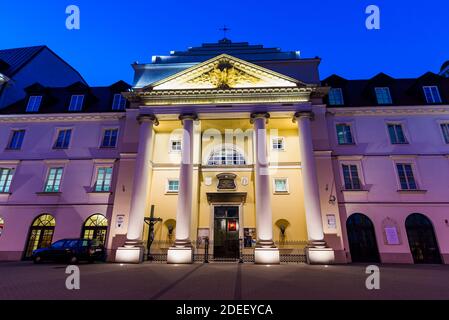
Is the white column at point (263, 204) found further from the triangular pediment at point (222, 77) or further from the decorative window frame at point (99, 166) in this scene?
the decorative window frame at point (99, 166)

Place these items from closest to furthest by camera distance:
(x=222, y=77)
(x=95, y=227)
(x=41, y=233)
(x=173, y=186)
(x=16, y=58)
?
(x=95, y=227), (x=41, y=233), (x=222, y=77), (x=173, y=186), (x=16, y=58)

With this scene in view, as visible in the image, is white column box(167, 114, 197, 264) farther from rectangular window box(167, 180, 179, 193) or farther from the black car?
the black car

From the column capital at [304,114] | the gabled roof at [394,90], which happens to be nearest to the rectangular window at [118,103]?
the column capital at [304,114]

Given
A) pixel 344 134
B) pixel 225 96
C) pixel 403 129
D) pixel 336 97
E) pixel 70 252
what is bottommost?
pixel 70 252

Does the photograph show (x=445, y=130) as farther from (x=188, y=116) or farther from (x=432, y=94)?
(x=188, y=116)

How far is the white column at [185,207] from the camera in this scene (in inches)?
539

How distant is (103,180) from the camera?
58.9ft

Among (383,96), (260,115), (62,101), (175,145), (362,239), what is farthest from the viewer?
(62,101)

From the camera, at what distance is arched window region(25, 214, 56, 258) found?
16.9 meters

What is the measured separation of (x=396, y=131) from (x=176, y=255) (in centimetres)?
1842

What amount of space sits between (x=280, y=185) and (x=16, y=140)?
2232cm

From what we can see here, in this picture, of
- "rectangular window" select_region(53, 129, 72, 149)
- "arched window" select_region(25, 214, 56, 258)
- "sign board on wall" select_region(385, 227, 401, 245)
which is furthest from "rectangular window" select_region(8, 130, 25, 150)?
"sign board on wall" select_region(385, 227, 401, 245)

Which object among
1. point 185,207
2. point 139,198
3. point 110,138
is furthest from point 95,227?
point 185,207
